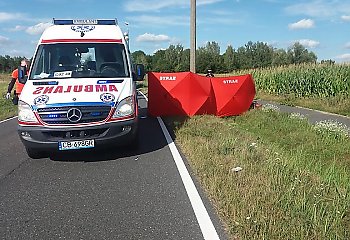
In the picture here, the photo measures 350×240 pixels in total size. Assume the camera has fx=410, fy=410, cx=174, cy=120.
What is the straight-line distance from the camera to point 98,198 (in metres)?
5.41

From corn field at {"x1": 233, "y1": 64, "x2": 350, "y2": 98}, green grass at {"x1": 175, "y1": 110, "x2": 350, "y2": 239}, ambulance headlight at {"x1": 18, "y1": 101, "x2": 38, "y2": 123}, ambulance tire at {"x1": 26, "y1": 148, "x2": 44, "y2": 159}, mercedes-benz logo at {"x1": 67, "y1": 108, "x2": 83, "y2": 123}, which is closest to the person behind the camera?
green grass at {"x1": 175, "y1": 110, "x2": 350, "y2": 239}

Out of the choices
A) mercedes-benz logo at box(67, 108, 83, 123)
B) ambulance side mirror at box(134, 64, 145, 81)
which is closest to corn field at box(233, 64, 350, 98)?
ambulance side mirror at box(134, 64, 145, 81)

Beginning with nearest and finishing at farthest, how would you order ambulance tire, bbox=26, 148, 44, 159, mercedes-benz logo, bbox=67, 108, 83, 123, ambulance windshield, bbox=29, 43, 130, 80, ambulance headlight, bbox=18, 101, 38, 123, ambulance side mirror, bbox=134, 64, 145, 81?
mercedes-benz logo, bbox=67, 108, 83, 123 → ambulance headlight, bbox=18, 101, 38, 123 → ambulance tire, bbox=26, 148, 44, 159 → ambulance windshield, bbox=29, 43, 130, 80 → ambulance side mirror, bbox=134, 64, 145, 81

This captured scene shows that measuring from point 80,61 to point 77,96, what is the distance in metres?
1.72

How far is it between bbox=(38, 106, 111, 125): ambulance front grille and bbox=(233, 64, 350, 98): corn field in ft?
48.7

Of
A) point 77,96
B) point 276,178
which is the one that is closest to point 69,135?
point 77,96

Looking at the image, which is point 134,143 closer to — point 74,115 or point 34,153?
point 74,115

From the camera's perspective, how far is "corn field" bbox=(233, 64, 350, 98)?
19.6 meters

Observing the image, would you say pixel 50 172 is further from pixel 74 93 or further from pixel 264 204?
pixel 264 204

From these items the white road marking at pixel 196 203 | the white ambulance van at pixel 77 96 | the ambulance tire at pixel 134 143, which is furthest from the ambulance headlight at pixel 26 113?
the white road marking at pixel 196 203

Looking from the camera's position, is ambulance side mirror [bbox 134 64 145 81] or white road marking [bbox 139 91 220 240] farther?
ambulance side mirror [bbox 134 64 145 81]

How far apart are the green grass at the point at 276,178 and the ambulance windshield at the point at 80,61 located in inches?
87.8

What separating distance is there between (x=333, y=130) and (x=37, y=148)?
22.3 feet

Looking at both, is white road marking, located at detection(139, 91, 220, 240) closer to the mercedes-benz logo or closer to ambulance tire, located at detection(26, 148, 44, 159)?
the mercedes-benz logo
